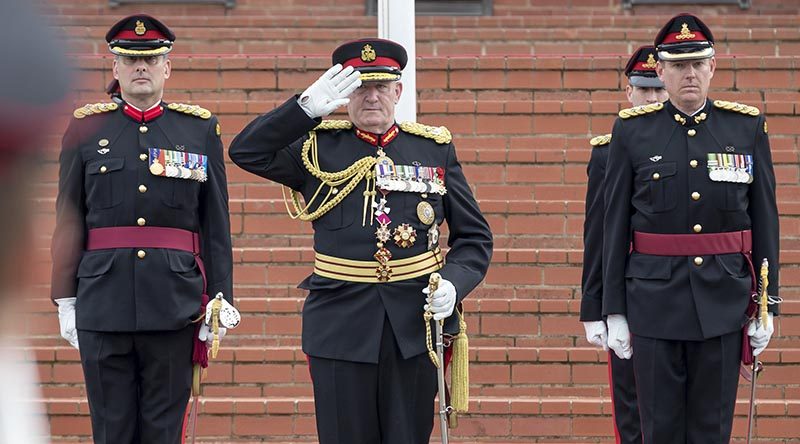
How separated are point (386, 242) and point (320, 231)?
24cm

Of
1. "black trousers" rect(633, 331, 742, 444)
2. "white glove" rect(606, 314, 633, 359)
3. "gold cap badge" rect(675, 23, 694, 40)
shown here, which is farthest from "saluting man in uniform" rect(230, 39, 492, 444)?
"gold cap badge" rect(675, 23, 694, 40)

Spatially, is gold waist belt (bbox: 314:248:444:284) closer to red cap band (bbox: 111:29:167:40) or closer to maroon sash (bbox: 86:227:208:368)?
maroon sash (bbox: 86:227:208:368)

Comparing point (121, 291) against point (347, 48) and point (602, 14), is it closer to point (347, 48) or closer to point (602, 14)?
point (347, 48)

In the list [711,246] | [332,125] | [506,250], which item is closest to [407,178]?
[332,125]

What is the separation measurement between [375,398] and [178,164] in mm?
1136

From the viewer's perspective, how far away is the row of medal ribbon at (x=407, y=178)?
14.0ft

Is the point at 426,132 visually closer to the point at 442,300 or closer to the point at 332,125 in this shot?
the point at 332,125

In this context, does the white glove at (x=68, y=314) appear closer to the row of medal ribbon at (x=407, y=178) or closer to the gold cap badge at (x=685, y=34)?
the row of medal ribbon at (x=407, y=178)

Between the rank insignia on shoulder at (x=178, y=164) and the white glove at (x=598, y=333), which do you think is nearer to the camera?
the rank insignia on shoulder at (x=178, y=164)

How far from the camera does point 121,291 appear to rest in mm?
4535

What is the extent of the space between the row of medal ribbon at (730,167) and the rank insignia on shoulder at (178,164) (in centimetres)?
182

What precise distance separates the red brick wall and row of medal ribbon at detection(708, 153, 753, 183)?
1.99 metres

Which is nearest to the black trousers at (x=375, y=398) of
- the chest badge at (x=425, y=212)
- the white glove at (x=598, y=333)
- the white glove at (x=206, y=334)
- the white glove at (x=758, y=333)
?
the chest badge at (x=425, y=212)

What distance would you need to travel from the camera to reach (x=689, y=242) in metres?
4.61
